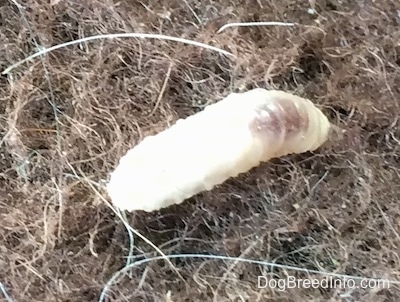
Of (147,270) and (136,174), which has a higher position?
(136,174)

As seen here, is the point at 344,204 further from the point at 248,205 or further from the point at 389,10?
the point at 389,10

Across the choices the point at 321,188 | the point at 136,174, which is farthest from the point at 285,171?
the point at 136,174
